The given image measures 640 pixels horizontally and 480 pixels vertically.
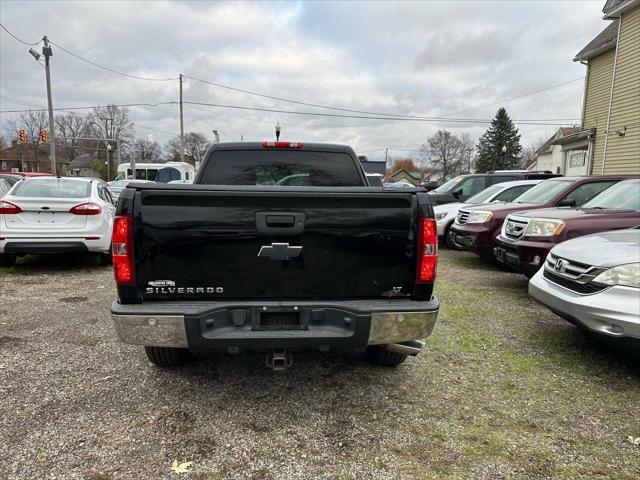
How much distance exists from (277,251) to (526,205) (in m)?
6.38

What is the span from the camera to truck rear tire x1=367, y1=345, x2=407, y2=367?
11.8 ft

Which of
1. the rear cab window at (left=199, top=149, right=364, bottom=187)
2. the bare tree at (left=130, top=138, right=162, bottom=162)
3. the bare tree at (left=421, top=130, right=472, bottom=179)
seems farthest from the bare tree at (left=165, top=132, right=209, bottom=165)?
the rear cab window at (left=199, top=149, right=364, bottom=187)

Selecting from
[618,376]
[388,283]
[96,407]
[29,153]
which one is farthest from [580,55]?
[29,153]

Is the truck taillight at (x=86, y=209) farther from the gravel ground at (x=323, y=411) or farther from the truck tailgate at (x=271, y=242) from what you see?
the truck tailgate at (x=271, y=242)

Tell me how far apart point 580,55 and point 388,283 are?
20.2m

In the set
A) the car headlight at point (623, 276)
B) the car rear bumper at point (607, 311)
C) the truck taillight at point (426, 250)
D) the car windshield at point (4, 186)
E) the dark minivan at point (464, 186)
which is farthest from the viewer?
the dark minivan at point (464, 186)

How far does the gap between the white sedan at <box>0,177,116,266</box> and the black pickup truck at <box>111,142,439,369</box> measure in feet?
15.8

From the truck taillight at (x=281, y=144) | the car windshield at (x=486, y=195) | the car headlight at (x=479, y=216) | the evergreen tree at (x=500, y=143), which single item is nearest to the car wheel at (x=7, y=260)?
the truck taillight at (x=281, y=144)

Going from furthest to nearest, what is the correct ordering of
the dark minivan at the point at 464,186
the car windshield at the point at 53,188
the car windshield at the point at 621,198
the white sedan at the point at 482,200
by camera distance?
the dark minivan at the point at 464,186 < the white sedan at the point at 482,200 < the car windshield at the point at 53,188 < the car windshield at the point at 621,198

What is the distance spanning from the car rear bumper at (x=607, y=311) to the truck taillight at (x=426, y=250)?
1.59m

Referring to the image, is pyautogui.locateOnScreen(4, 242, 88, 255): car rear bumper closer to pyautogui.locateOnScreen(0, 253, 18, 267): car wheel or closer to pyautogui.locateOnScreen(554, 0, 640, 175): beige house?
pyautogui.locateOnScreen(0, 253, 18, 267): car wheel

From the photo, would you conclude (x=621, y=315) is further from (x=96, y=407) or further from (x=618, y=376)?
(x=96, y=407)

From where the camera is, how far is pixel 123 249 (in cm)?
261

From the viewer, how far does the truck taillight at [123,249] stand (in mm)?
2594
